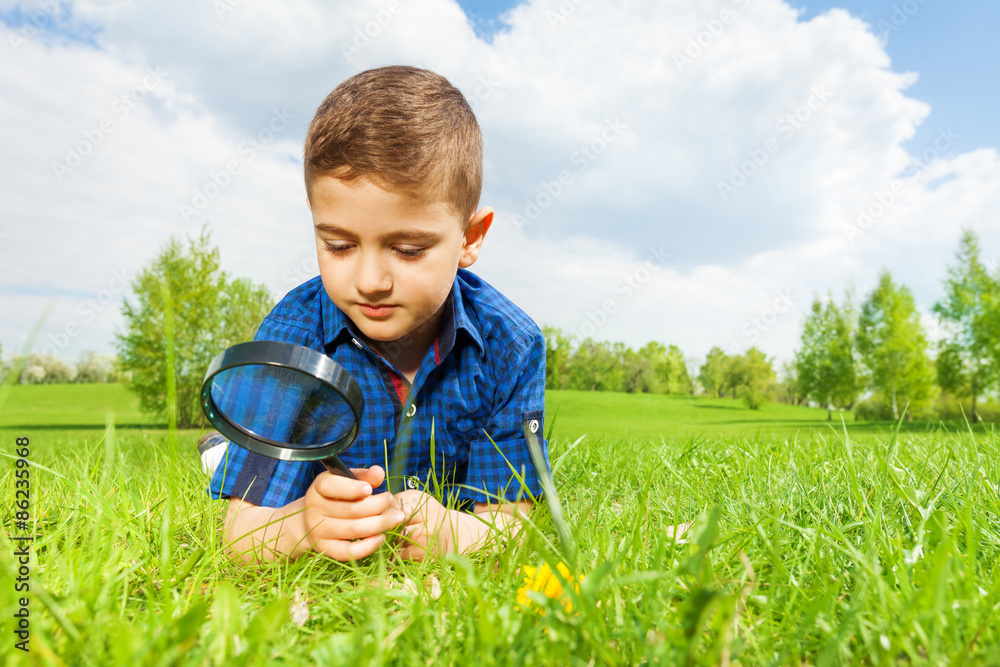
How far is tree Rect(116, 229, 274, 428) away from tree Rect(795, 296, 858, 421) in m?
37.6

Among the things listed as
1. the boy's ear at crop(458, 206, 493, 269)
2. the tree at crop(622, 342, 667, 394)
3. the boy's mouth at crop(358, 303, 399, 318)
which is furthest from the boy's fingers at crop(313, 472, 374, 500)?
the tree at crop(622, 342, 667, 394)

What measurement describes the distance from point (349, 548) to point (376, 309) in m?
0.94

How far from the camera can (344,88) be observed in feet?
8.47

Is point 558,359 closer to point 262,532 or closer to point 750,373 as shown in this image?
point 750,373

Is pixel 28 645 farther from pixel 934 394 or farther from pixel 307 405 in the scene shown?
pixel 934 394

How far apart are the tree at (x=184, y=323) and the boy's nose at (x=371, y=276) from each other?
26667 mm

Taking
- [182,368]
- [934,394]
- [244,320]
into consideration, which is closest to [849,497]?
[182,368]

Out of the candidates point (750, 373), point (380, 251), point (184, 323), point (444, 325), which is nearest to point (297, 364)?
point (380, 251)

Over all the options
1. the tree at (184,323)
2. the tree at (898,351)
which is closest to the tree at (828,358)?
the tree at (898,351)

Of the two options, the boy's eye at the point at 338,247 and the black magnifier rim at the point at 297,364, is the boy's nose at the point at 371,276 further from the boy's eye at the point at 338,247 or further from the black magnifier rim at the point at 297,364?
the black magnifier rim at the point at 297,364

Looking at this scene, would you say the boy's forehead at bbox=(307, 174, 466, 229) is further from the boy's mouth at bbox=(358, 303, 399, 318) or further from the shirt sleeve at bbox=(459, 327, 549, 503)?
the shirt sleeve at bbox=(459, 327, 549, 503)

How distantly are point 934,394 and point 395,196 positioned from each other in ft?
149

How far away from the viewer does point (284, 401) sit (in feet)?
5.74

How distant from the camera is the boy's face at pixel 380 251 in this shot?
2.18 m
